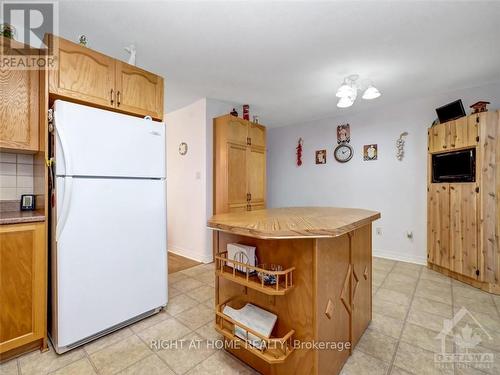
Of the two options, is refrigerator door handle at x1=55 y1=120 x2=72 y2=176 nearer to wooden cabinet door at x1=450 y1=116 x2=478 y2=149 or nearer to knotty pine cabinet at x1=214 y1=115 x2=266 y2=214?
knotty pine cabinet at x1=214 y1=115 x2=266 y2=214

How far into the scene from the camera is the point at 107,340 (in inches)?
63.6

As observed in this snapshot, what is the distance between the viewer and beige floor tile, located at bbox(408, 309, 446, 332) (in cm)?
179

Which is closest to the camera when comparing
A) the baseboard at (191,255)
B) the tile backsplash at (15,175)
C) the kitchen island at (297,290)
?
the kitchen island at (297,290)

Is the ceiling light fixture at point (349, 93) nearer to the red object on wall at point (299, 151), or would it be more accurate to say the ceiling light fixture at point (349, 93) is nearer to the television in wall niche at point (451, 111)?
the television in wall niche at point (451, 111)

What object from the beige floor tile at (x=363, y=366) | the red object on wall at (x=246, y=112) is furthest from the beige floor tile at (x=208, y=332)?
the red object on wall at (x=246, y=112)

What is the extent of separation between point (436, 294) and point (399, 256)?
1.16 metres

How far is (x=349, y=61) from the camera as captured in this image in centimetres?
225

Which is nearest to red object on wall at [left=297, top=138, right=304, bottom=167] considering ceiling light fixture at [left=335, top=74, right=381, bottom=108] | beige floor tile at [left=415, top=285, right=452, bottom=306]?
ceiling light fixture at [left=335, top=74, right=381, bottom=108]

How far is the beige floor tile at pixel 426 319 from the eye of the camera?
179 centimetres

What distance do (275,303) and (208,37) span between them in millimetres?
2041

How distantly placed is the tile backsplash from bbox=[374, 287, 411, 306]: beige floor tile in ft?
10.8

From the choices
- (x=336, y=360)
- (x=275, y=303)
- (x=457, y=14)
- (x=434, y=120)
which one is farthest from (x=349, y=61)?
(x=336, y=360)

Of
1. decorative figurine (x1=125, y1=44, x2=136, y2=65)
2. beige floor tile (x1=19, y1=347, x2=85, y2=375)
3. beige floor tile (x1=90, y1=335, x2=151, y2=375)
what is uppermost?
decorative figurine (x1=125, y1=44, x2=136, y2=65)

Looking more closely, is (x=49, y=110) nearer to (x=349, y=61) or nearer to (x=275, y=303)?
(x=275, y=303)
